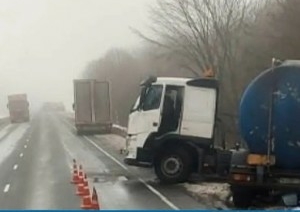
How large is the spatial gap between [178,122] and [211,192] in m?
2.51

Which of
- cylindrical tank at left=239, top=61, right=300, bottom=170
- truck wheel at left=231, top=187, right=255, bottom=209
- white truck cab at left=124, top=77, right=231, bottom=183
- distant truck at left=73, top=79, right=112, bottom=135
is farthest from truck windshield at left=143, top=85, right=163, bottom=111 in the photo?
distant truck at left=73, top=79, right=112, bottom=135

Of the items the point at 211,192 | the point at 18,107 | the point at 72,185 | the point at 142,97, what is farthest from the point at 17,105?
the point at 211,192

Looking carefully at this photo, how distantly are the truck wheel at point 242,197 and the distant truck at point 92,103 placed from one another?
32.3m

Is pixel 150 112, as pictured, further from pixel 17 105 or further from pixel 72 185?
pixel 17 105

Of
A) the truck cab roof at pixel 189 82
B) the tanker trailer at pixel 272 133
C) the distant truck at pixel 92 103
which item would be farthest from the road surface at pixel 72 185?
the distant truck at pixel 92 103

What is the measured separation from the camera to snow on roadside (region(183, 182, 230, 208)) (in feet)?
52.6

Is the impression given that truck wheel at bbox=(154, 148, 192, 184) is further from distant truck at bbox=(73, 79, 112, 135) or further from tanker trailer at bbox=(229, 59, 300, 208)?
distant truck at bbox=(73, 79, 112, 135)

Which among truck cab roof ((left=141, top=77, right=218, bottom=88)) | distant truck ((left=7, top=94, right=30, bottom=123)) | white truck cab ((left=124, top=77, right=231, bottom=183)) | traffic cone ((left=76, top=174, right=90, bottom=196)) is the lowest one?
distant truck ((left=7, top=94, right=30, bottom=123))

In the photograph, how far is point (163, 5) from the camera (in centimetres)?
4694

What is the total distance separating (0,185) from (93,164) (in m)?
6.52

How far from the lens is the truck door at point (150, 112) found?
1914cm

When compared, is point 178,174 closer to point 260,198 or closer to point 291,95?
point 260,198

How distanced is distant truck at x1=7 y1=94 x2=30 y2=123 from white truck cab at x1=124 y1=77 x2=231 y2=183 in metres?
60.7

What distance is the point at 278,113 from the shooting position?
14.4 meters
